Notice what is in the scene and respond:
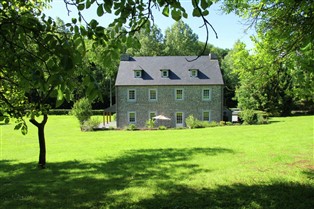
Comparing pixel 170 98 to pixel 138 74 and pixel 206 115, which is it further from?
pixel 138 74

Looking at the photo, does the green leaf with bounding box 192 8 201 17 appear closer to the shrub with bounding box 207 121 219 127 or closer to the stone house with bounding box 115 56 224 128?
the shrub with bounding box 207 121 219 127

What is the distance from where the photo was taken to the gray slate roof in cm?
3581

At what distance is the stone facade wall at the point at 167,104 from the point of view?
35562 millimetres

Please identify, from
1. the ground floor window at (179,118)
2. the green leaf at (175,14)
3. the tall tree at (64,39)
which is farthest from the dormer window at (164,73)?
the green leaf at (175,14)

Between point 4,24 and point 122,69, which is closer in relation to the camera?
point 4,24

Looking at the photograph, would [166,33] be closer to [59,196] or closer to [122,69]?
[122,69]

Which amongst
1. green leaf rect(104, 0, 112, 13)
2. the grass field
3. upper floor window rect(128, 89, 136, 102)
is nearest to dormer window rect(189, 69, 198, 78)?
upper floor window rect(128, 89, 136, 102)

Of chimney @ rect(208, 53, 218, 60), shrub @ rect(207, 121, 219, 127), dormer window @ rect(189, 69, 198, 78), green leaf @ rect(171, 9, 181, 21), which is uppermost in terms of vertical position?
chimney @ rect(208, 53, 218, 60)

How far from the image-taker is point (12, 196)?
722 centimetres

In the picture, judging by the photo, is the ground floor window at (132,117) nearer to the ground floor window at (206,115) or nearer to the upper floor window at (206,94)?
the ground floor window at (206,115)

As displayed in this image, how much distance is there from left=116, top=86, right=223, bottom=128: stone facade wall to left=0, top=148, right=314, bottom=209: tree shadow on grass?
24317 mm

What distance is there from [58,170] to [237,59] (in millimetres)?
7250

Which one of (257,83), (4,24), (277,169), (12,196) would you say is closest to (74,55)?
(4,24)

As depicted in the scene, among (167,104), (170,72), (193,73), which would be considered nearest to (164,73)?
(170,72)
